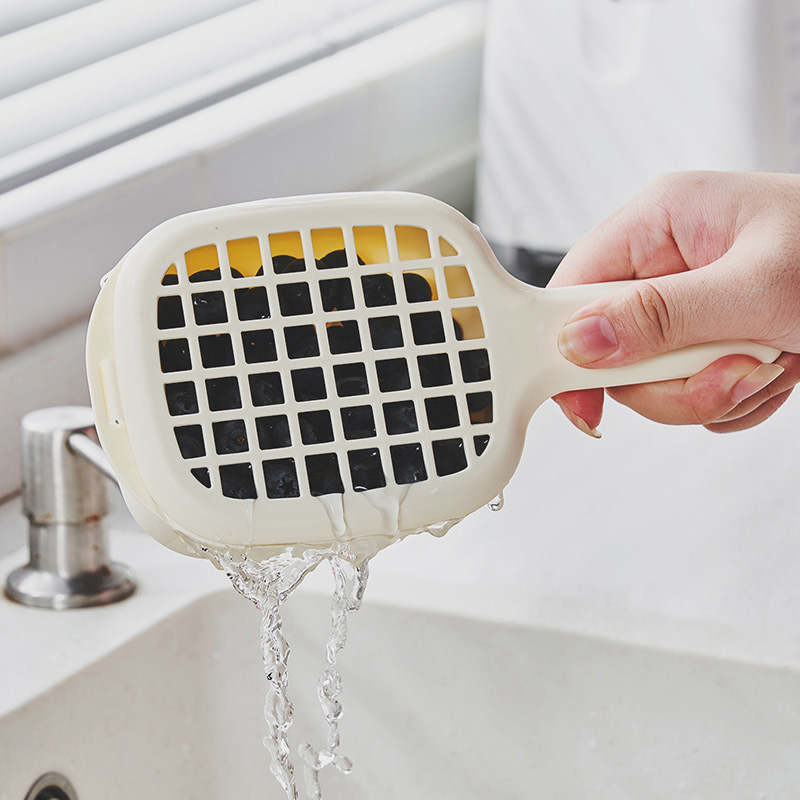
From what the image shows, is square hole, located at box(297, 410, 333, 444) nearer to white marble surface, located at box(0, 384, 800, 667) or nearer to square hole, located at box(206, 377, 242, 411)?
square hole, located at box(206, 377, 242, 411)

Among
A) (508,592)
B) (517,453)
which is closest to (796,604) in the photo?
(508,592)

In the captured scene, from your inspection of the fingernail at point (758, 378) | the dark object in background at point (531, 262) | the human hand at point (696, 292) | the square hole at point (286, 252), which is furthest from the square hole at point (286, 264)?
the dark object in background at point (531, 262)

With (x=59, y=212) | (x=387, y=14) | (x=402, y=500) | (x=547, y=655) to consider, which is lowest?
Answer: (x=547, y=655)

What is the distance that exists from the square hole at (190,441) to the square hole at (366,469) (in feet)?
0.16

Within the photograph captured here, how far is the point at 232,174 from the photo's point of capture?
77 centimetres

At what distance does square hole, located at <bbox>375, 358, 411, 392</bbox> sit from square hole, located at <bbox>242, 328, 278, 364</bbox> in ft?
0.12

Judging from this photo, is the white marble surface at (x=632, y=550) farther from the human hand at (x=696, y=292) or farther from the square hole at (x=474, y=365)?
the square hole at (x=474, y=365)

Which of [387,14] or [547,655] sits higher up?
[387,14]

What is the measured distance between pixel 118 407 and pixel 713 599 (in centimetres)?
35

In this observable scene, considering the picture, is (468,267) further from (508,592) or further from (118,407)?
(508,592)

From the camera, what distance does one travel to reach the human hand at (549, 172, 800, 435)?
1.34ft

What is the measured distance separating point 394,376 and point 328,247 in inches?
2.1

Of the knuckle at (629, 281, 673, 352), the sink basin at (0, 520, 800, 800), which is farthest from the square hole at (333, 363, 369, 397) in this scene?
the sink basin at (0, 520, 800, 800)

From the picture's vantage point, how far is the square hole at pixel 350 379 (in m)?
0.37
